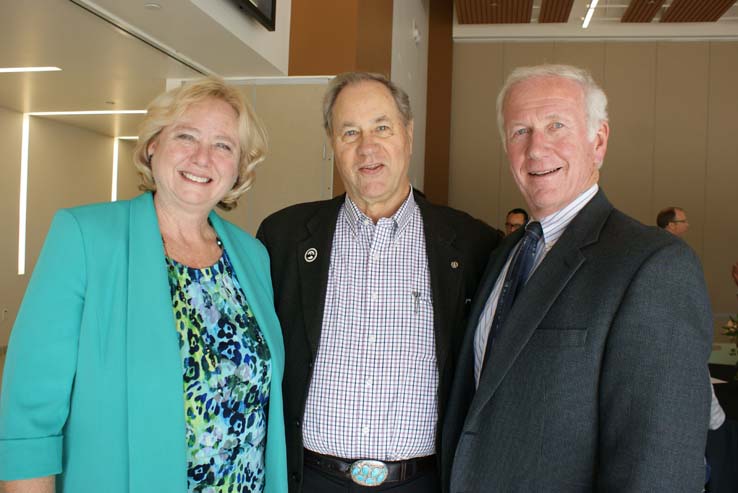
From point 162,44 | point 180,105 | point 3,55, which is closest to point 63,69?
point 3,55

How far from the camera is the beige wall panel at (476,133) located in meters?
11.9

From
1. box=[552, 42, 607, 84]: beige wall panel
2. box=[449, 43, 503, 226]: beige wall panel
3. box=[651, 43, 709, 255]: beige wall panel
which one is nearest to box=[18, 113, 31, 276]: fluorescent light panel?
box=[449, 43, 503, 226]: beige wall panel

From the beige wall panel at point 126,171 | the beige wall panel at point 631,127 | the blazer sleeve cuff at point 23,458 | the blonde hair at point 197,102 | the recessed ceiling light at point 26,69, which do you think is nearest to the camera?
the blazer sleeve cuff at point 23,458

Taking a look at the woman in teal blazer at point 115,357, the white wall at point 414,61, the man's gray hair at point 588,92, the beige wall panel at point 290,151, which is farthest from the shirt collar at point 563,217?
the white wall at point 414,61

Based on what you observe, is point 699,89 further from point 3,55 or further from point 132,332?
point 132,332

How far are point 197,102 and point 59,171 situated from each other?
11186 mm

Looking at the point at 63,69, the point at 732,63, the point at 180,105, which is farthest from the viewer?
the point at 732,63

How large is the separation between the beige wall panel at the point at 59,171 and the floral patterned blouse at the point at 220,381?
1048cm

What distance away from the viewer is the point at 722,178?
11.3 metres

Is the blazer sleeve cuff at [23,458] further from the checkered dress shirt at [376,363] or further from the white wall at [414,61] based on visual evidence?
the white wall at [414,61]

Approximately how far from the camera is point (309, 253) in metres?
2.39

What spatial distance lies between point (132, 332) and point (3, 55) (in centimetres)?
616

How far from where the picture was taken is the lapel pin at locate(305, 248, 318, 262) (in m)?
2.37

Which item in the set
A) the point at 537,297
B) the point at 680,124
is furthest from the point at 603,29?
the point at 537,297
